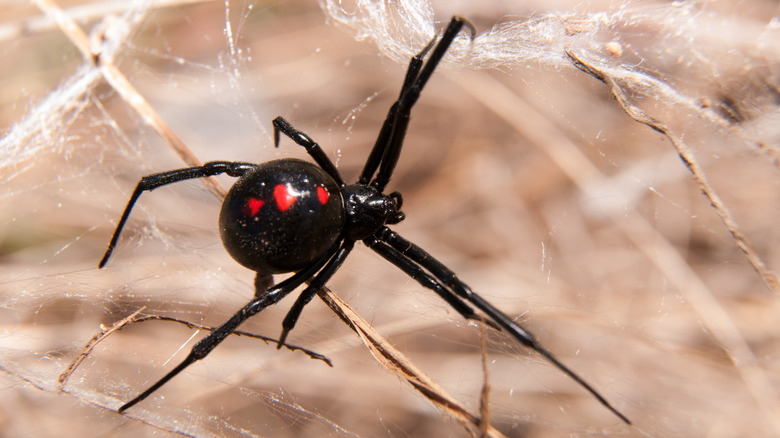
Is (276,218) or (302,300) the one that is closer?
(276,218)

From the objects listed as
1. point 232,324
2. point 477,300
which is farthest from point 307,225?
point 477,300

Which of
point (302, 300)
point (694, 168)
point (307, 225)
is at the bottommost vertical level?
point (302, 300)

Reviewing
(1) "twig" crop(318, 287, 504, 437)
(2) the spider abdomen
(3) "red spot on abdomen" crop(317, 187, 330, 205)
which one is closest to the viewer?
(1) "twig" crop(318, 287, 504, 437)

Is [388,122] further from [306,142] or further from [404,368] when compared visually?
[404,368]

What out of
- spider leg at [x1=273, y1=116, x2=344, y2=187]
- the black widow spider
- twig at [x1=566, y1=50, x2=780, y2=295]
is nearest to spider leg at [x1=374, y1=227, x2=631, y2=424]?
the black widow spider

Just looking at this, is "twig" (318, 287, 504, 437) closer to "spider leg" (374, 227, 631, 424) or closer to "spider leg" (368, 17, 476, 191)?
"spider leg" (374, 227, 631, 424)

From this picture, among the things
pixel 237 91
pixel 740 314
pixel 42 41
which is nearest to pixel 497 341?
pixel 740 314
